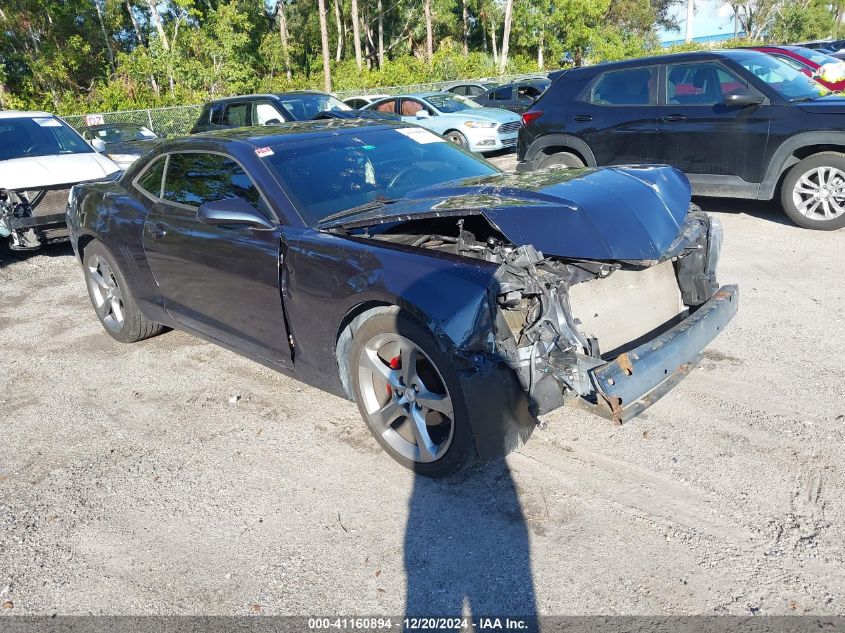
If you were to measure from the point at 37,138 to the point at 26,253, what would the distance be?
161cm

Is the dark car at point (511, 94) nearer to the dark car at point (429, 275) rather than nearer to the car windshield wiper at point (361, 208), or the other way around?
the dark car at point (429, 275)

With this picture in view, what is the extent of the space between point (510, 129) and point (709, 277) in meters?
Answer: 13.0

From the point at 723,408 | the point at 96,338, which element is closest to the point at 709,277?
the point at 723,408

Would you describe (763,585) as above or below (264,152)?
below

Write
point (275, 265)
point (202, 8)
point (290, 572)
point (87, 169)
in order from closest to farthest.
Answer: point (290, 572), point (275, 265), point (87, 169), point (202, 8)

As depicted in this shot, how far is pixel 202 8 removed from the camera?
38.8 m

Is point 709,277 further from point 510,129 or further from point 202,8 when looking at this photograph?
point 202,8

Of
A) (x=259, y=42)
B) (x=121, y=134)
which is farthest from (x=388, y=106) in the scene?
(x=259, y=42)

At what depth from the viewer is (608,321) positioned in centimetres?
365

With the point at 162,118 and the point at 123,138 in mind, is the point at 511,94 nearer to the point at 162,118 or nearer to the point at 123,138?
the point at 162,118

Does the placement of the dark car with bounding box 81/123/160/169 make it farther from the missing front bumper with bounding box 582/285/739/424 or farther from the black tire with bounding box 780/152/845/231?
the missing front bumper with bounding box 582/285/739/424

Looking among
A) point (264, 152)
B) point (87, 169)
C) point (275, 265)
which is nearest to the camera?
point (275, 265)

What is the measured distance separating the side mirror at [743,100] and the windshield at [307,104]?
25.3 feet

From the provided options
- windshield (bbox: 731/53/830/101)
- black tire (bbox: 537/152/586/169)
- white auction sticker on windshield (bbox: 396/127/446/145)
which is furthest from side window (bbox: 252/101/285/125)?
white auction sticker on windshield (bbox: 396/127/446/145)
